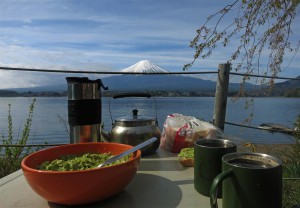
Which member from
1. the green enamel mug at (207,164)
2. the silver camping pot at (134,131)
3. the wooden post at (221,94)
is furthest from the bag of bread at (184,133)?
the wooden post at (221,94)

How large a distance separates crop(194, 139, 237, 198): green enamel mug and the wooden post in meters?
1.65

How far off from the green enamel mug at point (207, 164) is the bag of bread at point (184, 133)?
492mm

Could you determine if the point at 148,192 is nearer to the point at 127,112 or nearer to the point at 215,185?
the point at 215,185

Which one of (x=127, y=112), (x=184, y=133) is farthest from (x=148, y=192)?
(x=127, y=112)

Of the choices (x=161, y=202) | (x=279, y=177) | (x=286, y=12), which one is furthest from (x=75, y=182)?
(x=286, y=12)

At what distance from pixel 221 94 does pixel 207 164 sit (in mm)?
1738

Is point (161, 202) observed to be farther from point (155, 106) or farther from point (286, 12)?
point (286, 12)

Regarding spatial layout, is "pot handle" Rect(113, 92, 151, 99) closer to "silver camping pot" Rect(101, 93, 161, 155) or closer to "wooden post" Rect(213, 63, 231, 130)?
"silver camping pot" Rect(101, 93, 161, 155)

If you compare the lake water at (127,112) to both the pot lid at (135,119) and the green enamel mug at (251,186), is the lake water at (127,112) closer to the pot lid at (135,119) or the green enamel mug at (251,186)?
the pot lid at (135,119)

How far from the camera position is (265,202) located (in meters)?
0.54

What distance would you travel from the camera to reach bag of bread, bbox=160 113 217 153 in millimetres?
1278

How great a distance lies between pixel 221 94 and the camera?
240 centimetres

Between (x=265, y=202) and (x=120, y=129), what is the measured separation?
775mm

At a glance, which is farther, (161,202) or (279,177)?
(161,202)
